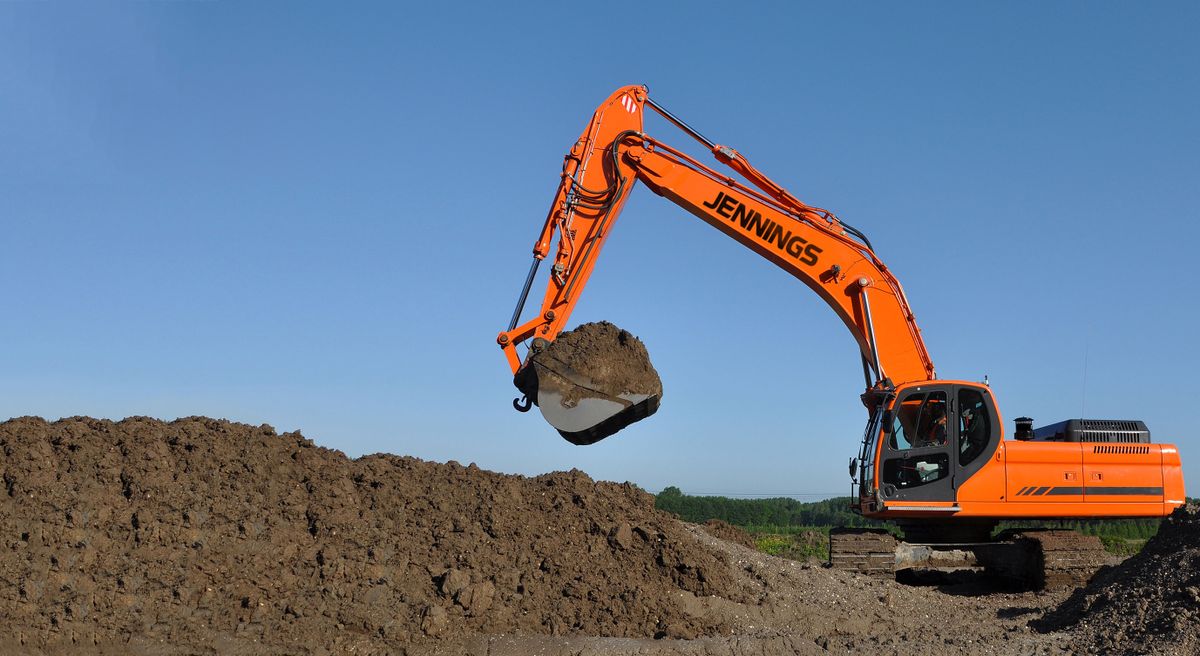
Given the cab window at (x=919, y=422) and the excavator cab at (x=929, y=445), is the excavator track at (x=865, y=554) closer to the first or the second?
the excavator cab at (x=929, y=445)

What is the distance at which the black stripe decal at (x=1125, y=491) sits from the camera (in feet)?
42.2

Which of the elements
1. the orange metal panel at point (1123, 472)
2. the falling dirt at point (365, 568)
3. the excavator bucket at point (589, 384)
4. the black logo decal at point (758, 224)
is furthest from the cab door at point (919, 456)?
the excavator bucket at point (589, 384)

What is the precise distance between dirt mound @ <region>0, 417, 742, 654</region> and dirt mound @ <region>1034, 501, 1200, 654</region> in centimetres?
319

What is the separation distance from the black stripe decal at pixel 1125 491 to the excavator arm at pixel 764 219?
2.49m

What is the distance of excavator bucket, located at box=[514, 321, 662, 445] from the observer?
1109 centimetres

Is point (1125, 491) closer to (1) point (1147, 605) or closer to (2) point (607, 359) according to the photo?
(1) point (1147, 605)

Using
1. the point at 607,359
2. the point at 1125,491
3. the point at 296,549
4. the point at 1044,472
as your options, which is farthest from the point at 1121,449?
the point at 296,549

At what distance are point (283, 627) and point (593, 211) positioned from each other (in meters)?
6.08

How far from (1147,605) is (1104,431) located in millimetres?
4998

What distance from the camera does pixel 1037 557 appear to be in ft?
42.8

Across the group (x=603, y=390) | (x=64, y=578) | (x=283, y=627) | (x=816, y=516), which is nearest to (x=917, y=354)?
(x=603, y=390)

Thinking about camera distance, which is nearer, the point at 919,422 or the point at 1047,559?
the point at 919,422

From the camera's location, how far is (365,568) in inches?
362

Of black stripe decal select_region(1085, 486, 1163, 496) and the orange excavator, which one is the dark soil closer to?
the orange excavator
